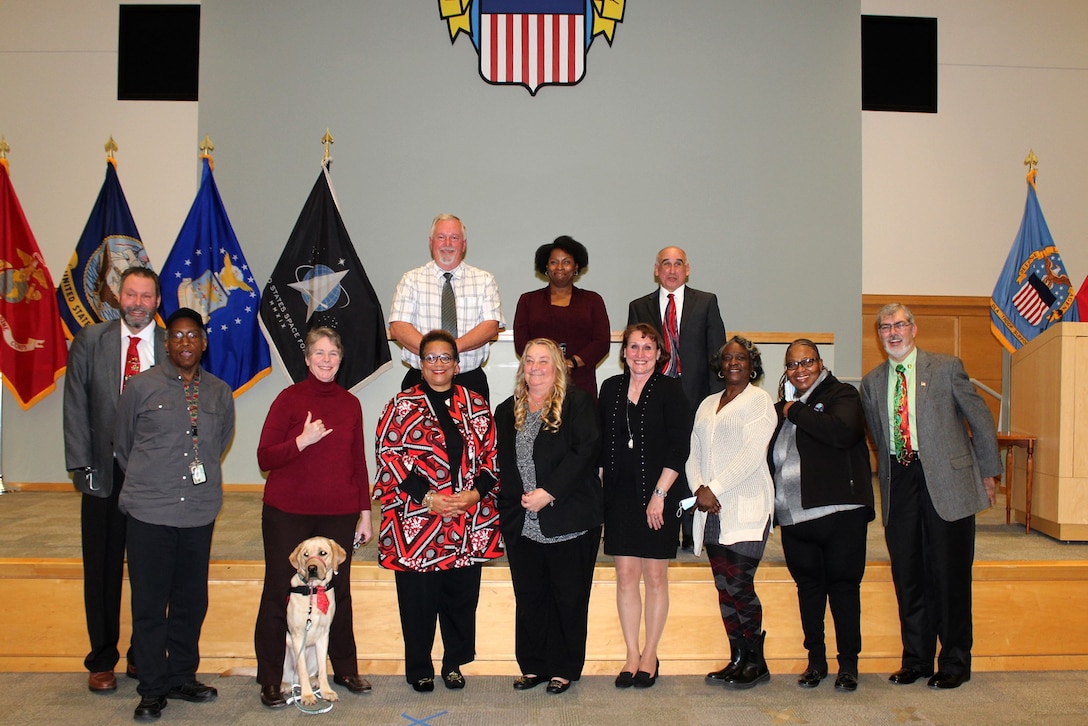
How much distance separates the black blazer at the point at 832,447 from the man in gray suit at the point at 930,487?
217mm

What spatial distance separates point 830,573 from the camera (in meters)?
3.35

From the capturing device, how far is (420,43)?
20.3ft

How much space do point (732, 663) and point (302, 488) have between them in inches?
75.8

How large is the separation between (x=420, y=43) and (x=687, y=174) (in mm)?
2247

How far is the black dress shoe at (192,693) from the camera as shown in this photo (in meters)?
3.25

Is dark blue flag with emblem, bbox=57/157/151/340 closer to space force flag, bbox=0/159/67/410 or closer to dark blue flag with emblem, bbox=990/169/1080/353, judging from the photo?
space force flag, bbox=0/159/67/410

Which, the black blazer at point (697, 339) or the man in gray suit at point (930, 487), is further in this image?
the black blazer at point (697, 339)

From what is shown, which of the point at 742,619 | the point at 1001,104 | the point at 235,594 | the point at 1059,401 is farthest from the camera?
the point at 1001,104

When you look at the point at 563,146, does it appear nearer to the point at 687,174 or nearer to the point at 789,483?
the point at 687,174

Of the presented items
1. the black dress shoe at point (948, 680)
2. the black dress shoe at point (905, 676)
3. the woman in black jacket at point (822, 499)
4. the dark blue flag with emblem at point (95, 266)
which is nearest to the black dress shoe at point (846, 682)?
the woman in black jacket at point (822, 499)

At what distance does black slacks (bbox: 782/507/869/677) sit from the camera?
332 centimetres

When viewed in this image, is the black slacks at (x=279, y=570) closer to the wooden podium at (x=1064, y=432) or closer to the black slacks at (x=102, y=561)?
the black slacks at (x=102, y=561)

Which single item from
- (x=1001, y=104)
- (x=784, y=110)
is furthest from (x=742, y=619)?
(x=1001, y=104)

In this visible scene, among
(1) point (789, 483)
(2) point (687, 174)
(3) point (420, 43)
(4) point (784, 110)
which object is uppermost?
(3) point (420, 43)
